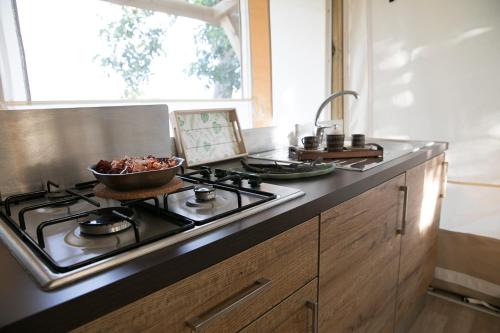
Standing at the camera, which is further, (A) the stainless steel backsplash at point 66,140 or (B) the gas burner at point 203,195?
(A) the stainless steel backsplash at point 66,140

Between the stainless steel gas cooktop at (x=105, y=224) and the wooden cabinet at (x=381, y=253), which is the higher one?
the stainless steel gas cooktop at (x=105, y=224)

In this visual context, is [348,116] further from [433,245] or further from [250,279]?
[250,279]

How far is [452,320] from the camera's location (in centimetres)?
177

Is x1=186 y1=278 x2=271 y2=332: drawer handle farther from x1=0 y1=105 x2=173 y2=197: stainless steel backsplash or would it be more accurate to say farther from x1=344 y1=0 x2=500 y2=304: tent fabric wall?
x1=344 y1=0 x2=500 y2=304: tent fabric wall

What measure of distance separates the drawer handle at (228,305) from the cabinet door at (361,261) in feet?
0.85

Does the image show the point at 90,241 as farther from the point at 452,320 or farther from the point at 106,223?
the point at 452,320

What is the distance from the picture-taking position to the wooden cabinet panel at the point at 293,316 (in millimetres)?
717

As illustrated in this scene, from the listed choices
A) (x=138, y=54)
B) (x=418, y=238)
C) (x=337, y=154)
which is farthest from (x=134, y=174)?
(x=418, y=238)

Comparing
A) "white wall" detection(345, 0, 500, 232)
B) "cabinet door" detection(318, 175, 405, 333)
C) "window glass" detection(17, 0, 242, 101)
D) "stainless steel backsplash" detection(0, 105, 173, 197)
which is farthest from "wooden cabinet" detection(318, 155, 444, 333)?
"window glass" detection(17, 0, 242, 101)

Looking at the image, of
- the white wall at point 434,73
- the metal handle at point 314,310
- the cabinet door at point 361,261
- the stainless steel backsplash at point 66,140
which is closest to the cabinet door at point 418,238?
the cabinet door at point 361,261

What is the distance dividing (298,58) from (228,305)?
2.01 m

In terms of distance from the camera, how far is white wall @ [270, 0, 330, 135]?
6.96 ft

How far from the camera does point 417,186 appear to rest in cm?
148

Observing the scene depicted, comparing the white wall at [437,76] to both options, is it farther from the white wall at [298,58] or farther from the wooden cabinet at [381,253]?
the wooden cabinet at [381,253]
